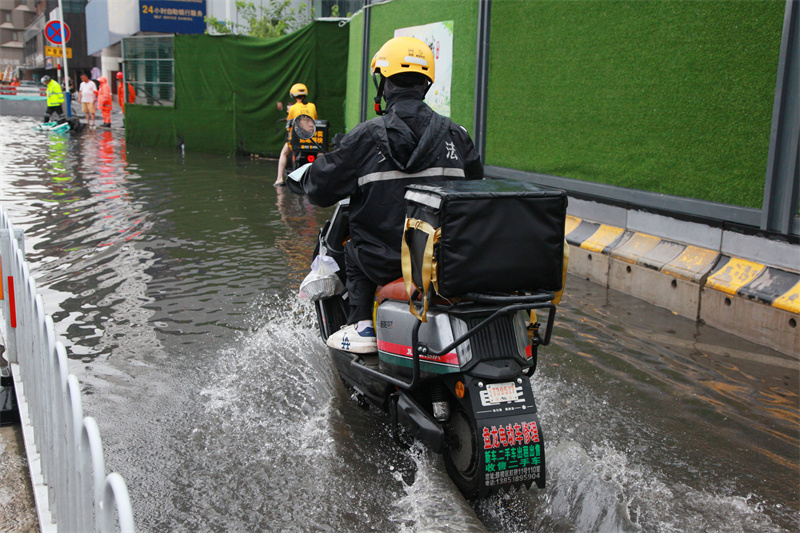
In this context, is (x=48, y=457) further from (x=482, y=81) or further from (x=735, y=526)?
(x=482, y=81)

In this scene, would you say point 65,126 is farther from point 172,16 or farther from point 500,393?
point 500,393

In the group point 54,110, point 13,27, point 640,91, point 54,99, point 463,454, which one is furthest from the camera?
point 13,27

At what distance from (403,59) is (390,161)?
1.70 feet

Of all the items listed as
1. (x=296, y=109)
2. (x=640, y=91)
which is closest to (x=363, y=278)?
(x=640, y=91)

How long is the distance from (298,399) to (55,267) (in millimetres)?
3682

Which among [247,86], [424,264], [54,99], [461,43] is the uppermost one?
[461,43]

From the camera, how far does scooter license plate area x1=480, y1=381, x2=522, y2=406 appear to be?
295cm

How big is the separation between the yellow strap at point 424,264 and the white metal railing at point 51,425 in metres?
1.32

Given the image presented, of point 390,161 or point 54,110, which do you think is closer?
point 390,161

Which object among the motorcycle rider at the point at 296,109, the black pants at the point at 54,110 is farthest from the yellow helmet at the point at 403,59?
the black pants at the point at 54,110

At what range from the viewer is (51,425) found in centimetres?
272

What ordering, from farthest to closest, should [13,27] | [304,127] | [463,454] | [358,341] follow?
1. [13,27]
2. [358,341]
3. [304,127]
4. [463,454]

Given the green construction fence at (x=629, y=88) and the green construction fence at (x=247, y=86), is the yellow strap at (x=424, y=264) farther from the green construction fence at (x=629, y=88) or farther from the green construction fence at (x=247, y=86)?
the green construction fence at (x=247, y=86)

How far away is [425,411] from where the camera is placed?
327cm
